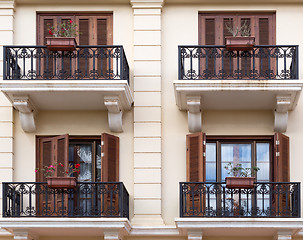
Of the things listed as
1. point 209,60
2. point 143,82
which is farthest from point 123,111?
point 209,60

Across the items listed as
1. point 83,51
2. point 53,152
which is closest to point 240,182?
point 53,152

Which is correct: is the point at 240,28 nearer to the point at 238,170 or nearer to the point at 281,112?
the point at 281,112

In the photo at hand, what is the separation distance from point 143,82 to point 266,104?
310 cm

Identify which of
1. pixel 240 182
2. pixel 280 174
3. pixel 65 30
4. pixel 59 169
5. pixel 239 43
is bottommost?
pixel 240 182

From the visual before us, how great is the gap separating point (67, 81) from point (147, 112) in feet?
7.75

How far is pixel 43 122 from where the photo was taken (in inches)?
987

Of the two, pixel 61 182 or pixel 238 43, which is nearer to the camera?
pixel 61 182

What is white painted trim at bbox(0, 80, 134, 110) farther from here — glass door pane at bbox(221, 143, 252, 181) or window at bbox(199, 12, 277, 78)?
glass door pane at bbox(221, 143, 252, 181)

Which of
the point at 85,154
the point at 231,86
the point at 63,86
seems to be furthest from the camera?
the point at 85,154

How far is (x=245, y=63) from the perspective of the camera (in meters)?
24.6

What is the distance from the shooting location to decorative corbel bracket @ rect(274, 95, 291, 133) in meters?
24.1

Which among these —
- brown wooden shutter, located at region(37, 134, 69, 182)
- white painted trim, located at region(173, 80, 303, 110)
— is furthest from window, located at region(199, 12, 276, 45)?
brown wooden shutter, located at region(37, 134, 69, 182)

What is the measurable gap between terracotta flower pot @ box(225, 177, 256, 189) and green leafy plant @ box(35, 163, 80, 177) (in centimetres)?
362

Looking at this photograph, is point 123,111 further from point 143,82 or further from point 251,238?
point 251,238
